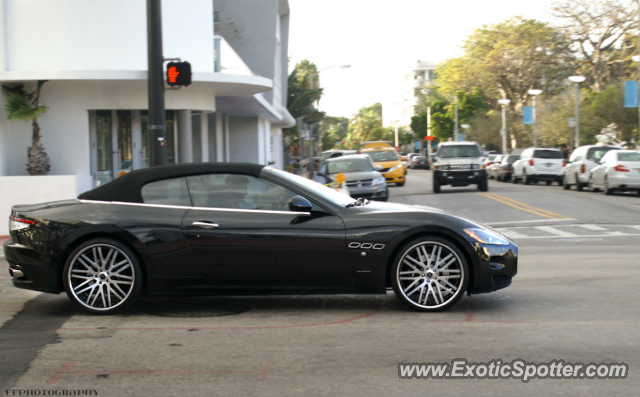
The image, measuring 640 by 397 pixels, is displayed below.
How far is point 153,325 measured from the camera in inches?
226

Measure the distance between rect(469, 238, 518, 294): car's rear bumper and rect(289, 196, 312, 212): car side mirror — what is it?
1.49 metres

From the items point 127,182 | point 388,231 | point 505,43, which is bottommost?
point 388,231

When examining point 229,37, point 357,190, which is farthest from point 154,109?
point 229,37

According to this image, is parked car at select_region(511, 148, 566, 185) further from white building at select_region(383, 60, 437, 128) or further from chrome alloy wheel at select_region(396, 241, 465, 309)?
white building at select_region(383, 60, 437, 128)

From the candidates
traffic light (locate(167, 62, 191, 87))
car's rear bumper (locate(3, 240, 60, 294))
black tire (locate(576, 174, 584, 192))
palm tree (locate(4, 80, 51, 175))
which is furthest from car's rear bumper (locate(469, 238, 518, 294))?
black tire (locate(576, 174, 584, 192))

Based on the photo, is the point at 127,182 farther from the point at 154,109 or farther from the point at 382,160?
the point at 382,160

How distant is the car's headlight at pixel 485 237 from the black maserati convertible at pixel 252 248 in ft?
0.04

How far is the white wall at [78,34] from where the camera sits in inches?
617

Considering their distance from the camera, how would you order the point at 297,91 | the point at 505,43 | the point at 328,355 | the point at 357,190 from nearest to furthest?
1. the point at 328,355
2. the point at 357,190
3. the point at 297,91
4. the point at 505,43

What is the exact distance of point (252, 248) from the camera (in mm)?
5859

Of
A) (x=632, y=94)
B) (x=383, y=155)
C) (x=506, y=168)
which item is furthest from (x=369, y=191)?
(x=506, y=168)

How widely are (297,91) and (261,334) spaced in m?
44.1

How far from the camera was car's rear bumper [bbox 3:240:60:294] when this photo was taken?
6013 mm
